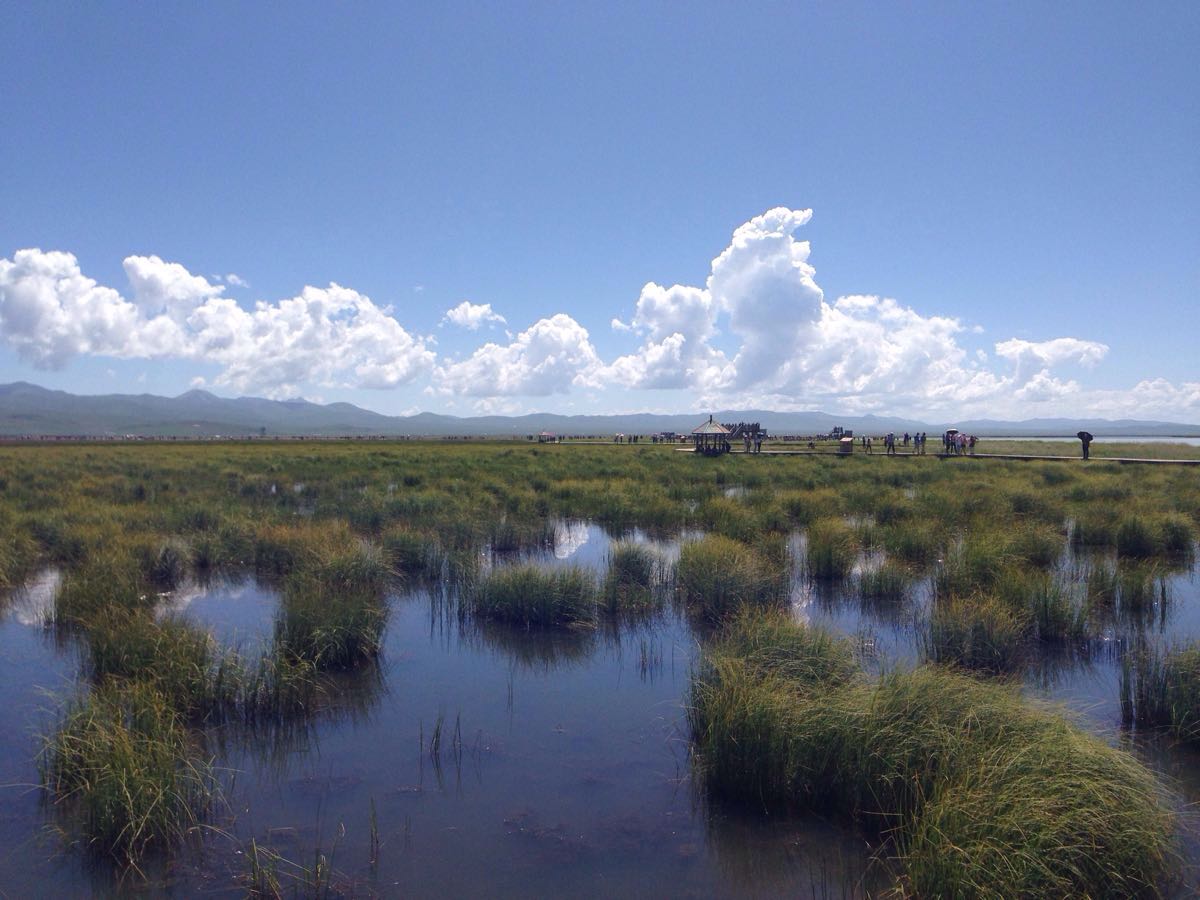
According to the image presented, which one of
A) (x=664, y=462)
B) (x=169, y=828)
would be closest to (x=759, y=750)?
(x=169, y=828)

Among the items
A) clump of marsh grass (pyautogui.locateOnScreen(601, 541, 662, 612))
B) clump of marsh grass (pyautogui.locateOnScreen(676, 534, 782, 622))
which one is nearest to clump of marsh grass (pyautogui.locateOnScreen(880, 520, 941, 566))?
clump of marsh grass (pyautogui.locateOnScreen(676, 534, 782, 622))

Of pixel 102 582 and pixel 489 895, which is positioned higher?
pixel 102 582

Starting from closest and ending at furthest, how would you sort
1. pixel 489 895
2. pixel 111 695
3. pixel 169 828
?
1. pixel 489 895
2. pixel 169 828
3. pixel 111 695

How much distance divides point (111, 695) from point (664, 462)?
109 ft

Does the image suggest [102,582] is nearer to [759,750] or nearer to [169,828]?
[169,828]

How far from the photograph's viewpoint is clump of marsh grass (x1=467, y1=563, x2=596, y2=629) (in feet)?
35.9

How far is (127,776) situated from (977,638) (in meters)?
8.48

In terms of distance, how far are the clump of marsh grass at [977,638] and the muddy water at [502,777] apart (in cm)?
32

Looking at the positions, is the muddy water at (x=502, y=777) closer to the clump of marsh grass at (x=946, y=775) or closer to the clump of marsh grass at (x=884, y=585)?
the clump of marsh grass at (x=946, y=775)

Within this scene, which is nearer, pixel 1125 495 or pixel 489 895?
pixel 489 895

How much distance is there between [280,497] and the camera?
81.0 ft

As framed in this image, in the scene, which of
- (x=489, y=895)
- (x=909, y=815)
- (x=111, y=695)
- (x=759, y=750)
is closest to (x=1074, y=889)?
(x=909, y=815)

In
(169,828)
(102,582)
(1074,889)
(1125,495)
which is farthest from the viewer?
(1125,495)

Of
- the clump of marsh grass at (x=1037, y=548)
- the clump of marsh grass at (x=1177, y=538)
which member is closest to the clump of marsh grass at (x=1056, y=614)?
the clump of marsh grass at (x=1037, y=548)
